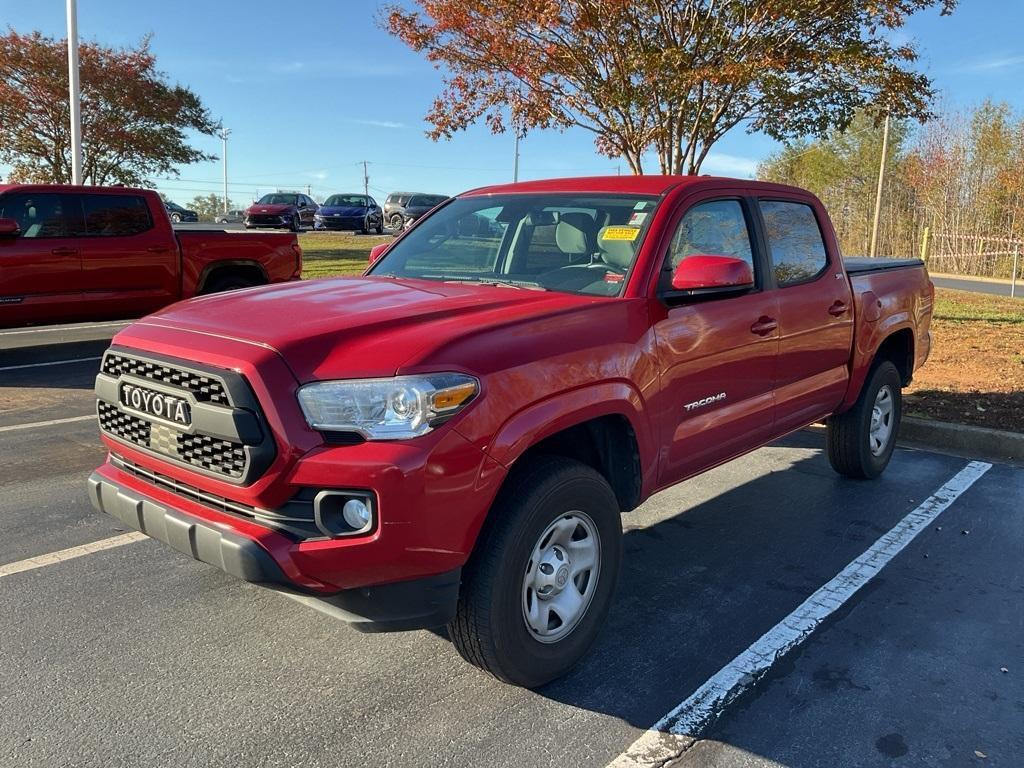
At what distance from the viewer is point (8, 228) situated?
857 centimetres

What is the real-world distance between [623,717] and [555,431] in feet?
3.39

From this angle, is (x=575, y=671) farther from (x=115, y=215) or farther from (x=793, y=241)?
(x=115, y=215)

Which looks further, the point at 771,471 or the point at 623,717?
the point at 771,471

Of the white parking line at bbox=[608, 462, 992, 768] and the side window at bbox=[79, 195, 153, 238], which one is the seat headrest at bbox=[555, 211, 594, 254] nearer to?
the white parking line at bbox=[608, 462, 992, 768]

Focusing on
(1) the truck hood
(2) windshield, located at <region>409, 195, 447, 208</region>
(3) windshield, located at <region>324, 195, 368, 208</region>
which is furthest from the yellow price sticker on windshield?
(3) windshield, located at <region>324, 195, 368, 208</region>

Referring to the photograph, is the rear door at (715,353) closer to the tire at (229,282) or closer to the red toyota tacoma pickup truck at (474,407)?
the red toyota tacoma pickup truck at (474,407)

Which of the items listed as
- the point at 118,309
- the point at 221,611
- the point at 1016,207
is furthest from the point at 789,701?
the point at 1016,207

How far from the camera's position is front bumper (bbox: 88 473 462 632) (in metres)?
2.55

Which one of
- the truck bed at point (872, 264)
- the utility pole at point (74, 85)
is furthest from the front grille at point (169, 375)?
the utility pole at point (74, 85)

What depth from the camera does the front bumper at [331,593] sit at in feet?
8.37

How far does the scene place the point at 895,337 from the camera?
591 cm

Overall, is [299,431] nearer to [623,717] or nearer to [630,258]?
[623,717]

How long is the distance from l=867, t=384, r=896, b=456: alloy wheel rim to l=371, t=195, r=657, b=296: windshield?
2.88 meters

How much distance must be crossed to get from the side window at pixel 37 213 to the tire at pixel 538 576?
26.8ft
